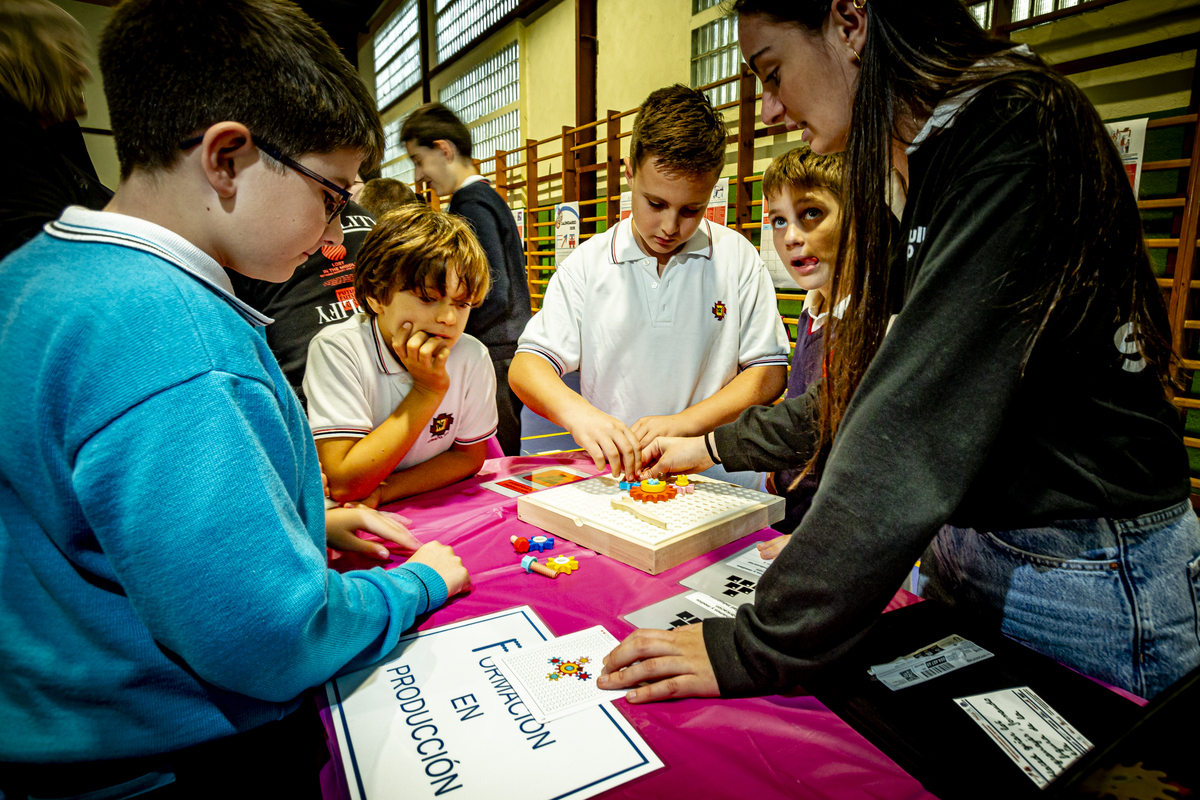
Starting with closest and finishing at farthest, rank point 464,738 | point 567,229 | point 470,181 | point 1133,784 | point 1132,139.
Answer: point 1133,784
point 464,738
point 1132,139
point 470,181
point 567,229

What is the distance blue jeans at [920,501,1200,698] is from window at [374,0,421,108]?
921 centimetres

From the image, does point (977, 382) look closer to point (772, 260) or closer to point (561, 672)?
→ point (561, 672)

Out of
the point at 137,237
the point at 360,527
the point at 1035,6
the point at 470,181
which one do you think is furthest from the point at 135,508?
the point at 1035,6

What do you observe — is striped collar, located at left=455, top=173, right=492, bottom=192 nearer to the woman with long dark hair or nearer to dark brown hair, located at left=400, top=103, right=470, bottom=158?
dark brown hair, located at left=400, top=103, right=470, bottom=158

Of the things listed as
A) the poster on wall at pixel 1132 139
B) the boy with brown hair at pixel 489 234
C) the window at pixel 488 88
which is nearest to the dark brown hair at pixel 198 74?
the boy with brown hair at pixel 489 234

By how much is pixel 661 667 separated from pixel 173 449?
19.8 inches

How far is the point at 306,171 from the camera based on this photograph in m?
0.65

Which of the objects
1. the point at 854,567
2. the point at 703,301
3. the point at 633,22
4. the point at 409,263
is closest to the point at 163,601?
the point at 854,567

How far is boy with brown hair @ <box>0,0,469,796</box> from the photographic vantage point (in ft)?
1.53

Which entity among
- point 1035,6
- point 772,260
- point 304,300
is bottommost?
point 304,300

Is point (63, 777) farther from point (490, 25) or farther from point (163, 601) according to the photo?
point (490, 25)

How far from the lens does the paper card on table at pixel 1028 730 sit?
0.50 meters

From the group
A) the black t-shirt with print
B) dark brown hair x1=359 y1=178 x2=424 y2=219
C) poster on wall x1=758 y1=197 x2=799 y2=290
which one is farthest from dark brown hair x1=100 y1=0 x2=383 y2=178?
poster on wall x1=758 y1=197 x2=799 y2=290

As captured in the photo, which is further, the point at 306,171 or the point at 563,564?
the point at 563,564
